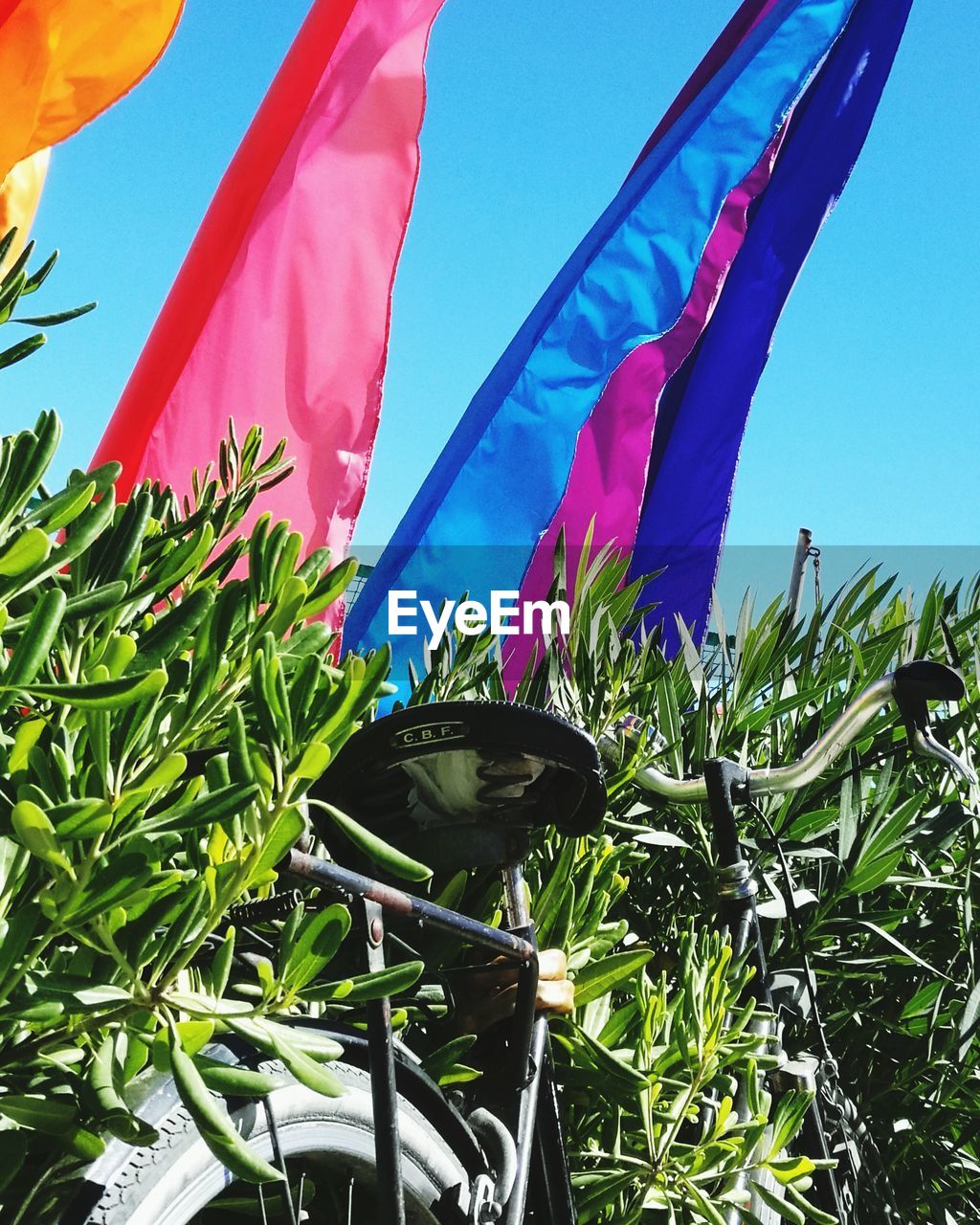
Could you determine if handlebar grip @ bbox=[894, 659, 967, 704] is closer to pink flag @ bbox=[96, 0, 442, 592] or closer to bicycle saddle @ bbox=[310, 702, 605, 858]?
bicycle saddle @ bbox=[310, 702, 605, 858]

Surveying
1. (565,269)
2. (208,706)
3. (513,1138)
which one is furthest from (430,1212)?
(565,269)

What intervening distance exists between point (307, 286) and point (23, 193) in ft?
3.92

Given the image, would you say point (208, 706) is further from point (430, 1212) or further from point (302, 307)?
point (302, 307)

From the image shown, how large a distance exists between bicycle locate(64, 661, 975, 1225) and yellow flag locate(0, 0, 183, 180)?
7.71 feet

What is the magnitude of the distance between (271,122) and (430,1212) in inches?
170

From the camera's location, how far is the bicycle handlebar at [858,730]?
158 cm

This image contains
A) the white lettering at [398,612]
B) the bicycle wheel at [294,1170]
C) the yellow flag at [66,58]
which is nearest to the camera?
the bicycle wheel at [294,1170]

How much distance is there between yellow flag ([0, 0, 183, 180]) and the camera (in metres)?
2.86

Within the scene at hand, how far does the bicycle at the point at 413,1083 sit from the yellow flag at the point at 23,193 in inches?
104

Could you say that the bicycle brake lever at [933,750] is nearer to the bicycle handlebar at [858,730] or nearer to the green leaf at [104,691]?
the bicycle handlebar at [858,730]

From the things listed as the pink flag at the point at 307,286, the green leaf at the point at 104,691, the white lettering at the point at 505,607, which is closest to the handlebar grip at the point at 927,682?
the green leaf at the point at 104,691

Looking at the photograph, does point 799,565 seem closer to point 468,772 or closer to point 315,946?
point 468,772

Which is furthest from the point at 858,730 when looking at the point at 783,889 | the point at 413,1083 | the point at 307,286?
the point at 307,286

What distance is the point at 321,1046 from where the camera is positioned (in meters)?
0.61
